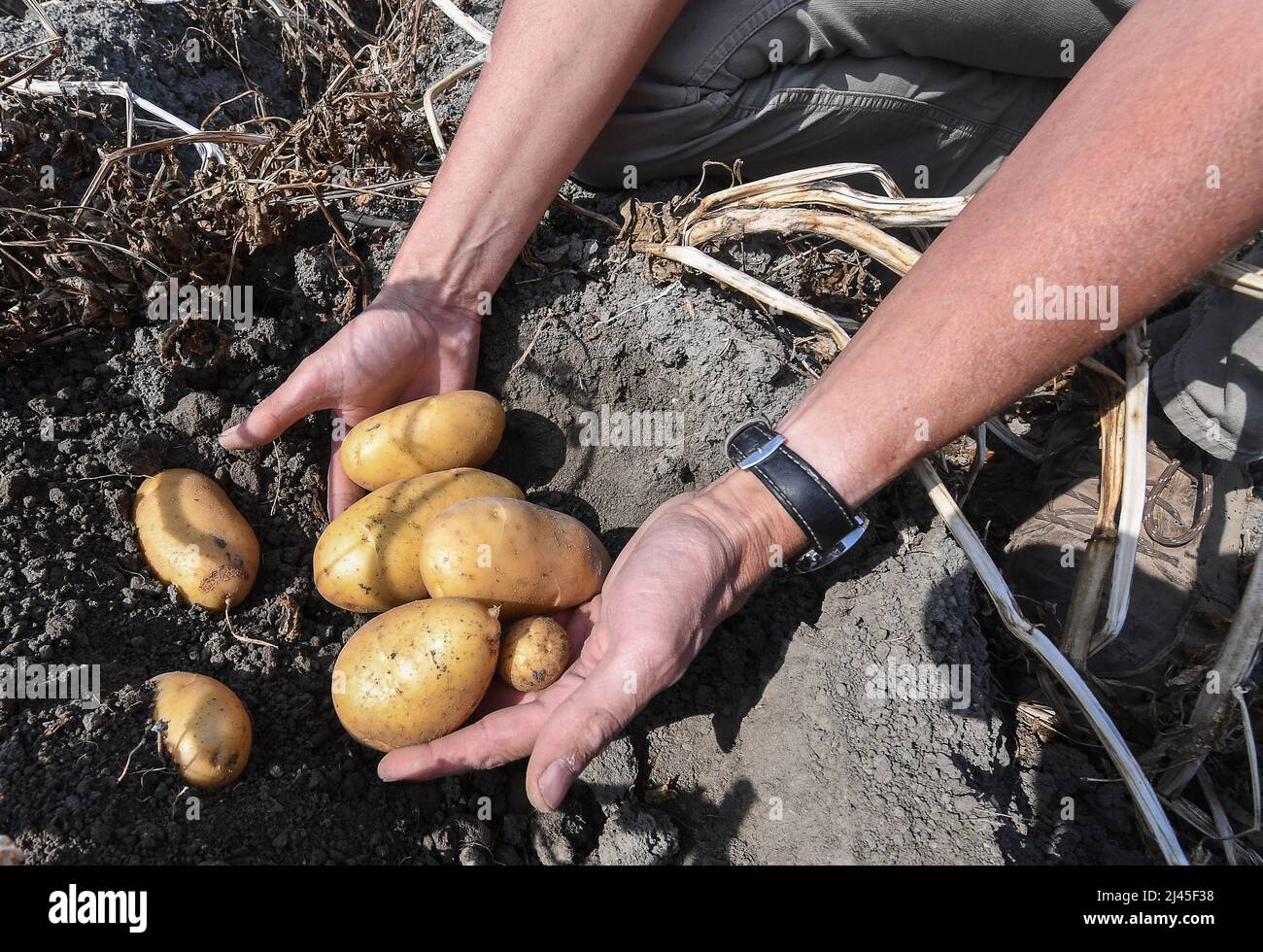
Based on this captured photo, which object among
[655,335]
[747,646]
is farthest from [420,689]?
[655,335]

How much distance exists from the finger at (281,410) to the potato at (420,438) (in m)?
0.16

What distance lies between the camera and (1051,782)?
6.06 ft

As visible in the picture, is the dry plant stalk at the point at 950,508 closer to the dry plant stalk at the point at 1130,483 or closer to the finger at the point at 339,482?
the dry plant stalk at the point at 1130,483

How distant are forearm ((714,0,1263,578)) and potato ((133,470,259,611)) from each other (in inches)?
51.4

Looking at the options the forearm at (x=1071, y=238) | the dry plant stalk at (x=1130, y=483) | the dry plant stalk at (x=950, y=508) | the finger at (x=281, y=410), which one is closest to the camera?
the forearm at (x=1071, y=238)

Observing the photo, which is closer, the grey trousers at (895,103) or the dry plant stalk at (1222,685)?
the dry plant stalk at (1222,685)

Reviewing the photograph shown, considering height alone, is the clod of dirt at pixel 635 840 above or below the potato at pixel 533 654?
below

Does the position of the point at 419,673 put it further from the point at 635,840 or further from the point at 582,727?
the point at 635,840

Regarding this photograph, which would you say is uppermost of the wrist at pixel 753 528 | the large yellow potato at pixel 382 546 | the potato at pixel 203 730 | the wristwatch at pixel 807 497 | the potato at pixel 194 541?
the wristwatch at pixel 807 497

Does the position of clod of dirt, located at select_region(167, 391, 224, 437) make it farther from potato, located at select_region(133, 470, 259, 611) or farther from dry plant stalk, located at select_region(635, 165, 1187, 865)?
dry plant stalk, located at select_region(635, 165, 1187, 865)

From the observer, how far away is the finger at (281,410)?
200cm

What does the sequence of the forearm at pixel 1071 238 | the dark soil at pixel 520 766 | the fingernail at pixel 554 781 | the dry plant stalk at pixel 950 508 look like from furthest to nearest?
1. the dry plant stalk at pixel 950 508
2. the dark soil at pixel 520 766
3. the fingernail at pixel 554 781
4. the forearm at pixel 1071 238

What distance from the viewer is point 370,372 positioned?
7.04ft

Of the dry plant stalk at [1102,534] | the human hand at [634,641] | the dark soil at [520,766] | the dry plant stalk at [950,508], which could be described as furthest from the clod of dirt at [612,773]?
the dry plant stalk at [1102,534]
